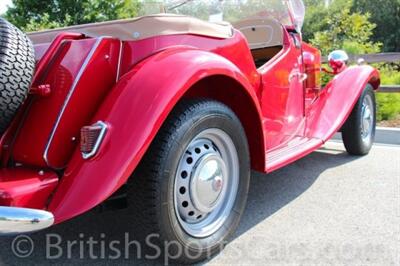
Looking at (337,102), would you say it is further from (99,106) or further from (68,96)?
(68,96)

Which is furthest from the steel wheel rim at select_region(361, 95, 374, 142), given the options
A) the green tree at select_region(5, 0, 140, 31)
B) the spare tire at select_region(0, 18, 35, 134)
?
the green tree at select_region(5, 0, 140, 31)

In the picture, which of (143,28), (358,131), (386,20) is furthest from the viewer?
(386,20)

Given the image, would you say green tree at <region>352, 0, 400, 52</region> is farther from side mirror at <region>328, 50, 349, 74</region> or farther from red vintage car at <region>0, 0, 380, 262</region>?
red vintage car at <region>0, 0, 380, 262</region>

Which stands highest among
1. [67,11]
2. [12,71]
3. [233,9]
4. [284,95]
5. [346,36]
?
[12,71]

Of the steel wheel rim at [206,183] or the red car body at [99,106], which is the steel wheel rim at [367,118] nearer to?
the red car body at [99,106]

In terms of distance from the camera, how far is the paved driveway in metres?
2.55

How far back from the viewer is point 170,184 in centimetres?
221

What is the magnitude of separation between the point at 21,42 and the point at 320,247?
1.97m

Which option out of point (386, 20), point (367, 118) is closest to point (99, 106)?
point (367, 118)

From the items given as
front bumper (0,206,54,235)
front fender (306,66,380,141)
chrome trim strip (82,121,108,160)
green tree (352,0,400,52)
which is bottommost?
green tree (352,0,400,52)

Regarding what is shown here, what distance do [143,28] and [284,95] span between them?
61.5 inches

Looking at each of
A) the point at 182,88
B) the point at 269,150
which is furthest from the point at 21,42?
the point at 269,150

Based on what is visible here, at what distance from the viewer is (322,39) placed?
1403 cm

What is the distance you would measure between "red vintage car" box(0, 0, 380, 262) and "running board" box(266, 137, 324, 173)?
→ 16 cm
